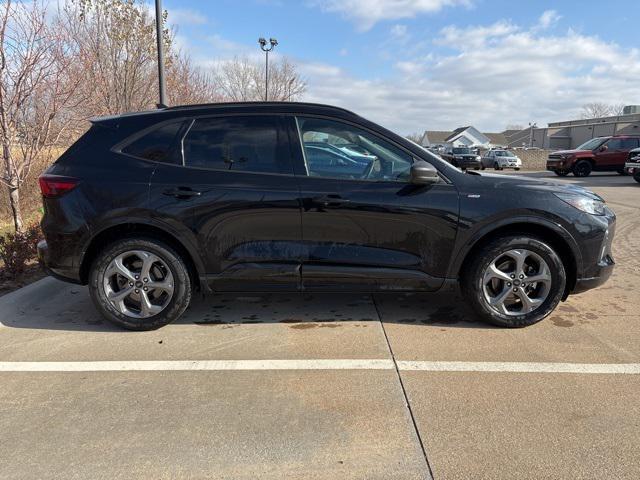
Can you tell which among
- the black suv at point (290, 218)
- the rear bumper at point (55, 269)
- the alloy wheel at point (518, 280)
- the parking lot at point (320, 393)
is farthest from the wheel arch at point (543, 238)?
the rear bumper at point (55, 269)

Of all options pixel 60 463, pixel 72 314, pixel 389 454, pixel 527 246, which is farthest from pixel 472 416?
pixel 72 314

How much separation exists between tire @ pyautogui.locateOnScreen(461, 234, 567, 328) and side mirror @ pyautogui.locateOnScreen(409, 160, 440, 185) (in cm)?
75

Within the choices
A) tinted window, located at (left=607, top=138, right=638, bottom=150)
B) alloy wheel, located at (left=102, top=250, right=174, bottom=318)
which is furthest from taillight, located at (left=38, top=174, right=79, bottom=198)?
tinted window, located at (left=607, top=138, right=638, bottom=150)

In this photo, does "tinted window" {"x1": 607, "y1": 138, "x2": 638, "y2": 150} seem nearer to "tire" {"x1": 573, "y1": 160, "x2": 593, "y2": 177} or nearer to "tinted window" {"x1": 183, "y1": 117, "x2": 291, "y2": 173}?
"tire" {"x1": 573, "y1": 160, "x2": 593, "y2": 177}

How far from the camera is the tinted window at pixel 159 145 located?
3.75 m

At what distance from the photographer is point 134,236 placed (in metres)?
3.77

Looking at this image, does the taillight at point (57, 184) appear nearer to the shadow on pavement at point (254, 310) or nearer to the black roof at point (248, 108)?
the black roof at point (248, 108)

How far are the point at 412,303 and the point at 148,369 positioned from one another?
2503 millimetres

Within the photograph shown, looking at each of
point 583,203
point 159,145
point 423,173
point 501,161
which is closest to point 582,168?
point 501,161

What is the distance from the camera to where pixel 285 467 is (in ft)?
7.49

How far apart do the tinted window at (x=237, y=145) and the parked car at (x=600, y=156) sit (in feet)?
73.5

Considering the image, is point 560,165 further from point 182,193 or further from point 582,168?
point 182,193

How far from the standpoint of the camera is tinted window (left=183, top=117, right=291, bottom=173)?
3729mm

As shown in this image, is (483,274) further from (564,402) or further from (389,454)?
(389,454)
